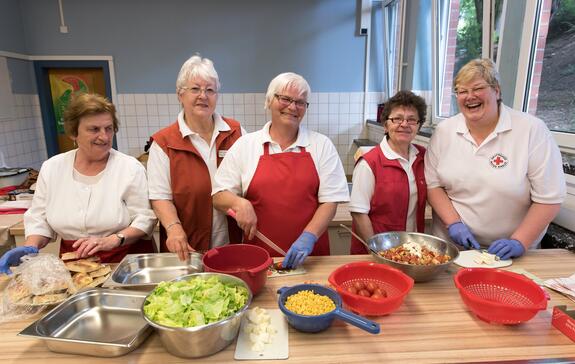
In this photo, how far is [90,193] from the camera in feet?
5.60

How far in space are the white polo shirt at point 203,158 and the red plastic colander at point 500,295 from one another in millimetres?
1207

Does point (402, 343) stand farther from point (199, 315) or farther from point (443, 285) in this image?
point (199, 315)

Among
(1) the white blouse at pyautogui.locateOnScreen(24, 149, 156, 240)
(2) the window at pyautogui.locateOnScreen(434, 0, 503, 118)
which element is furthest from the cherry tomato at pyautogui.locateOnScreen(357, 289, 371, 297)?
(2) the window at pyautogui.locateOnScreen(434, 0, 503, 118)

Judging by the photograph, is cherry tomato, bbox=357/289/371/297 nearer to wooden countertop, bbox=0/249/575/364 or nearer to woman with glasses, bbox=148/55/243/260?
wooden countertop, bbox=0/249/575/364

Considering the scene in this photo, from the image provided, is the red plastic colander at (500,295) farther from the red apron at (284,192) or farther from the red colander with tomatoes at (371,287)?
the red apron at (284,192)

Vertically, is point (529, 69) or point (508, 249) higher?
point (529, 69)

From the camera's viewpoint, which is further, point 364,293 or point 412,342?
point 364,293

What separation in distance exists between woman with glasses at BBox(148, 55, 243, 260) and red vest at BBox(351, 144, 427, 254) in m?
0.78

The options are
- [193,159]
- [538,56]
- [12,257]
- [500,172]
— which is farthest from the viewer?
[538,56]

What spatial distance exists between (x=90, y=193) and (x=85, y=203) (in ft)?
0.17

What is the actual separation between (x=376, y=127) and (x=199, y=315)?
3.89 metres

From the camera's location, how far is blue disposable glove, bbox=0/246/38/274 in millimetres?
1419

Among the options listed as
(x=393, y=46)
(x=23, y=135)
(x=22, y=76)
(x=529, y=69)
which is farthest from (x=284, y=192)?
(x=22, y=76)

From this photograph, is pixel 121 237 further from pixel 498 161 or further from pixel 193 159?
pixel 498 161
